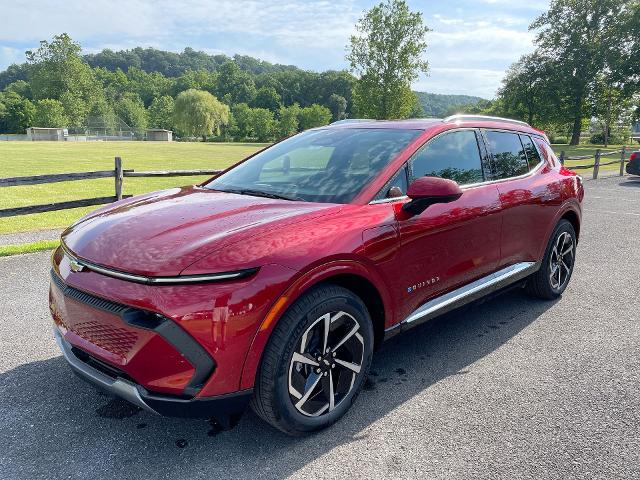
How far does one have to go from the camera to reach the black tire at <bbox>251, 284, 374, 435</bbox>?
2291mm

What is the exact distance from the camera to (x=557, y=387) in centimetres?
311

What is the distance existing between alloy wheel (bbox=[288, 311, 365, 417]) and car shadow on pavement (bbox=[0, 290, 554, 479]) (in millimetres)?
196

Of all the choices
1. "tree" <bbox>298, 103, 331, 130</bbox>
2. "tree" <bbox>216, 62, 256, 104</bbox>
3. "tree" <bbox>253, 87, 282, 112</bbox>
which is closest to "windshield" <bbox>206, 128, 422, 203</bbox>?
"tree" <bbox>298, 103, 331, 130</bbox>

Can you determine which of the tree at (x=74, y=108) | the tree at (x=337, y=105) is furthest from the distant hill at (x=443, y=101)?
the tree at (x=74, y=108)

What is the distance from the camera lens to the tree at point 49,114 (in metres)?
92.8

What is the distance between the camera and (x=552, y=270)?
4.61m

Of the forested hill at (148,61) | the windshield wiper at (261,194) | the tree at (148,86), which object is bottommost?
the windshield wiper at (261,194)

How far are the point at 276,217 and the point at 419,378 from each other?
1535mm

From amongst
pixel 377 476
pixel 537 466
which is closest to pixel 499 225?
Answer: pixel 537 466

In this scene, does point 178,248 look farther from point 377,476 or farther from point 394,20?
point 394,20

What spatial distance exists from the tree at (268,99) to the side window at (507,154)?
450 feet

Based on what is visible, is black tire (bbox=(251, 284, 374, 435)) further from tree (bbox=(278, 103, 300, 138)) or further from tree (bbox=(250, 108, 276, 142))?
tree (bbox=(278, 103, 300, 138))

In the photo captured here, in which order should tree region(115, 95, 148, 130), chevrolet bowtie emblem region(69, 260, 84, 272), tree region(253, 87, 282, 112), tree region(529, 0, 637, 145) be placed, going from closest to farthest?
chevrolet bowtie emblem region(69, 260, 84, 272) → tree region(529, 0, 637, 145) → tree region(115, 95, 148, 130) → tree region(253, 87, 282, 112)

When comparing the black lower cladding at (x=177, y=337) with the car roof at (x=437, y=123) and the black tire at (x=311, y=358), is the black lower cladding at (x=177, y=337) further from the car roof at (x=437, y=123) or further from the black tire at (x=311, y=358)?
the car roof at (x=437, y=123)
